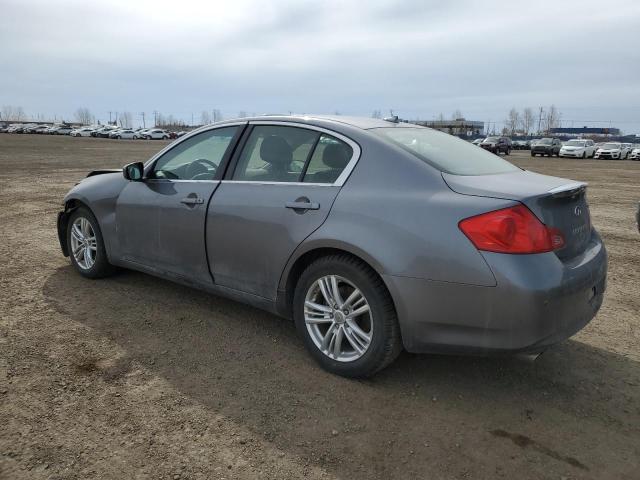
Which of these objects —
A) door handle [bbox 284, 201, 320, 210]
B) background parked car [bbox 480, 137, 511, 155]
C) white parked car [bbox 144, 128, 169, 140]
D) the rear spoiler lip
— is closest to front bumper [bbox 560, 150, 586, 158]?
background parked car [bbox 480, 137, 511, 155]

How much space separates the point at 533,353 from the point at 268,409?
4.87 ft

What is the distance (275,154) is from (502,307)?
1.90m

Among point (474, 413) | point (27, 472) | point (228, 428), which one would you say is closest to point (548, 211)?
point (474, 413)

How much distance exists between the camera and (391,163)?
10.2ft

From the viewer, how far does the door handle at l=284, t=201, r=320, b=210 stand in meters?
3.25

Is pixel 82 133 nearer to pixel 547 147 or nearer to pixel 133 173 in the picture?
pixel 547 147

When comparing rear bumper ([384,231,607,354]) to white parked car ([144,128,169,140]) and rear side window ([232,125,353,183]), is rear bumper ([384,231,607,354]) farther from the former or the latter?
white parked car ([144,128,169,140])

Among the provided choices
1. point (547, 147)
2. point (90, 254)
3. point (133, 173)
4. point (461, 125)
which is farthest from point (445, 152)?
point (461, 125)

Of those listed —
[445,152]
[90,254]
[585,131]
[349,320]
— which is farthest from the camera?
[585,131]

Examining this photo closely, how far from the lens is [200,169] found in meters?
4.20

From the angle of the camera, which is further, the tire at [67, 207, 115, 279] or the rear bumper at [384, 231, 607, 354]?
the tire at [67, 207, 115, 279]

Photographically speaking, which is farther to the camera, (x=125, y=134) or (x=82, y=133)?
(x=82, y=133)

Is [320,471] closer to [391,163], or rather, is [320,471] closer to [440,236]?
[440,236]

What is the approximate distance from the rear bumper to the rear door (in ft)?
2.42
